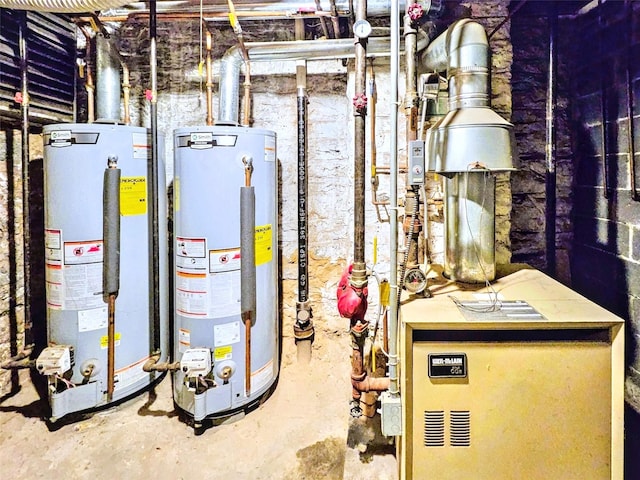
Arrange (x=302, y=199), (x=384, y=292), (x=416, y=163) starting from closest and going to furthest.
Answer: (x=416, y=163), (x=384, y=292), (x=302, y=199)

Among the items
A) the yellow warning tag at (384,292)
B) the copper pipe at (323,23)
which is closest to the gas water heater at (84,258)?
the copper pipe at (323,23)

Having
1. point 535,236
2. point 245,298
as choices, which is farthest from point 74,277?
point 535,236

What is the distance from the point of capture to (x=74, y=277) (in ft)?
6.07

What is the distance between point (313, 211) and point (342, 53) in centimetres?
85

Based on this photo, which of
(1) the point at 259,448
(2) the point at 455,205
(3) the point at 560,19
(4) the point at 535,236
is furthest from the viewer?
(4) the point at 535,236

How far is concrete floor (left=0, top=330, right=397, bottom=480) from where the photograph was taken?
1631 mm

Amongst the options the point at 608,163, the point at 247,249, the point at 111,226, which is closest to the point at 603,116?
the point at 608,163

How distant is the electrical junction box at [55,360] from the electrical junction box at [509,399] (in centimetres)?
146

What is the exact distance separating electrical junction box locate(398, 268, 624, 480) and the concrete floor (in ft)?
1.21

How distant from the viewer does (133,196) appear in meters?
1.96

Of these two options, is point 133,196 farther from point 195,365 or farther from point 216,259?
point 195,365

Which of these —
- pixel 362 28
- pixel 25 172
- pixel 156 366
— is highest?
pixel 362 28

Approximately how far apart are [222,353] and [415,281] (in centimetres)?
95

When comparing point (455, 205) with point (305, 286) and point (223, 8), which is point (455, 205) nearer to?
point (305, 286)
